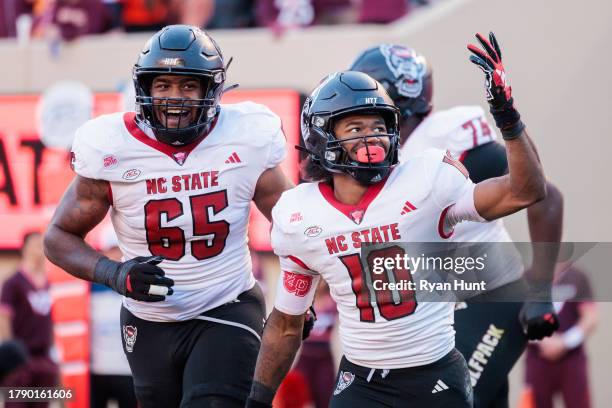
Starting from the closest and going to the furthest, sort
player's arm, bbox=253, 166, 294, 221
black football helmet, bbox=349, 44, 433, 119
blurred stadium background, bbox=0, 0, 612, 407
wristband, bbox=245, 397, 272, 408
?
wristband, bbox=245, 397, 272, 408
player's arm, bbox=253, 166, 294, 221
black football helmet, bbox=349, 44, 433, 119
blurred stadium background, bbox=0, 0, 612, 407

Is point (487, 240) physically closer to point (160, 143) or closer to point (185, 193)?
point (185, 193)

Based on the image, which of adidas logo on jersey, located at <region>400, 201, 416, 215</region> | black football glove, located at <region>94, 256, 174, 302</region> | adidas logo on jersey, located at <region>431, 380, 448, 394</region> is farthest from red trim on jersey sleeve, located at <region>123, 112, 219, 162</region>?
adidas logo on jersey, located at <region>431, 380, 448, 394</region>

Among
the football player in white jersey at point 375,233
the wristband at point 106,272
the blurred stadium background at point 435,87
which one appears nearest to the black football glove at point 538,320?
the football player in white jersey at point 375,233

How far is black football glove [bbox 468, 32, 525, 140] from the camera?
3.53m

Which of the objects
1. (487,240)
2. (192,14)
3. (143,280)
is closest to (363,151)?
(143,280)

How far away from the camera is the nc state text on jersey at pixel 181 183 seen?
434 centimetres

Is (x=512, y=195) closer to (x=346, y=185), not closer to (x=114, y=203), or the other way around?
(x=346, y=185)

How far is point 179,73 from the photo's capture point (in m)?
4.29

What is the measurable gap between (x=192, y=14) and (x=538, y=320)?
4816 millimetres

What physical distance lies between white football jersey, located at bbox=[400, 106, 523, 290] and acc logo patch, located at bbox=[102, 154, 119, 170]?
48.6 inches

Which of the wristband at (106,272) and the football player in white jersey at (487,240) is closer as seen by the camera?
the wristband at (106,272)

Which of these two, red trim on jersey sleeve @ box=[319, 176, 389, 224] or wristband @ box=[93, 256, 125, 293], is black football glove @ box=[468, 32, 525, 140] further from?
wristband @ box=[93, 256, 125, 293]

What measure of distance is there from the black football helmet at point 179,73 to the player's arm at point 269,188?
0.29m

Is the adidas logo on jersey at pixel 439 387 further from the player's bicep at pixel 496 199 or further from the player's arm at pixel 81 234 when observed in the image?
the player's arm at pixel 81 234
